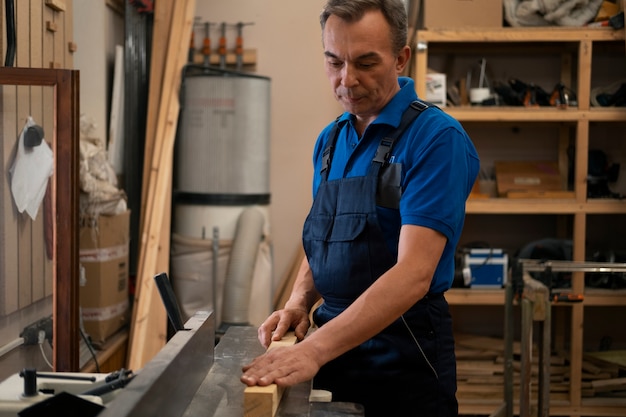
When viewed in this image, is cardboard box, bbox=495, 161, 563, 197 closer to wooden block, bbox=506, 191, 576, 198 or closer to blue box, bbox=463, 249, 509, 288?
wooden block, bbox=506, 191, 576, 198

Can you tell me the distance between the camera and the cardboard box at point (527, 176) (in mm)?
4453

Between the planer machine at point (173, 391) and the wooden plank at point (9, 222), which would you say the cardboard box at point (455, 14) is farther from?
the planer machine at point (173, 391)

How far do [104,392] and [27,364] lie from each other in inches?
56.3

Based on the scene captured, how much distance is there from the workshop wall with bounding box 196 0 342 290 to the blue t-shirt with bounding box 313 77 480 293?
3.24m

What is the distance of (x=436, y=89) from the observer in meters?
4.17

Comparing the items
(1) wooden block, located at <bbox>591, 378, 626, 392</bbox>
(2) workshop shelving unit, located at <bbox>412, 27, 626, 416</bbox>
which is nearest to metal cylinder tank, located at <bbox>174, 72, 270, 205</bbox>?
(2) workshop shelving unit, located at <bbox>412, 27, 626, 416</bbox>

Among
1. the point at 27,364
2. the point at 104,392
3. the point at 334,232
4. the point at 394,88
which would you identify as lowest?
the point at 27,364

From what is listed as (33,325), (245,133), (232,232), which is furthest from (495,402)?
(33,325)

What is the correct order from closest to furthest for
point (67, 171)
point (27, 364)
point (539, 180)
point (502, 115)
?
1. point (67, 171)
2. point (27, 364)
3. point (502, 115)
4. point (539, 180)

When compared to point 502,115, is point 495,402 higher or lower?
lower

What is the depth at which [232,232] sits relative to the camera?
14.8 feet

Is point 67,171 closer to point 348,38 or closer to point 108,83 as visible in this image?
point 348,38

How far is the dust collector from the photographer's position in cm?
449

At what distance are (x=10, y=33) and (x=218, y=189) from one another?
2.08 metres
